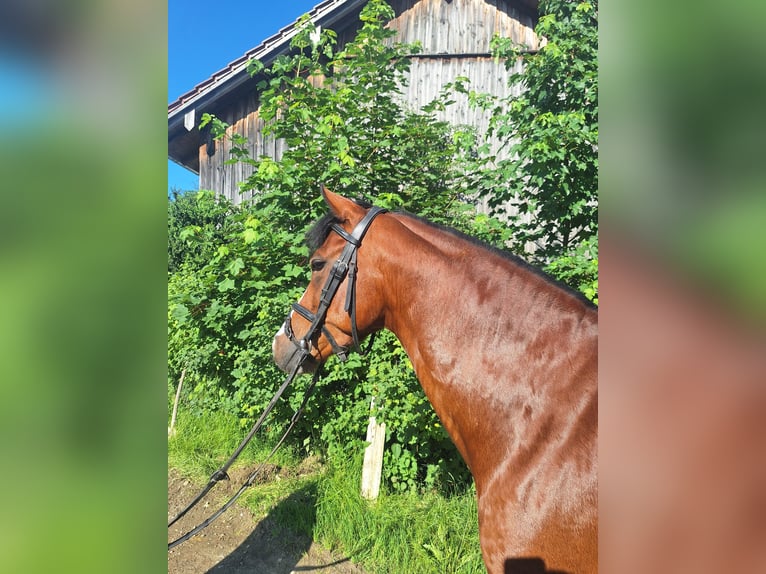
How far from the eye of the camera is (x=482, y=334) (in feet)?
5.30

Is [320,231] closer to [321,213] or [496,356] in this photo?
[496,356]

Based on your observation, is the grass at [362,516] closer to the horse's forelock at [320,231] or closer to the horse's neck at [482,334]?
the horse's neck at [482,334]

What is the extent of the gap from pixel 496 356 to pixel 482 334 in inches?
3.7

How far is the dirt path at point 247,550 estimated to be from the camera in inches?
130

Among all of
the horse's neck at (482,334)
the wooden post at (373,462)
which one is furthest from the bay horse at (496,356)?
the wooden post at (373,462)

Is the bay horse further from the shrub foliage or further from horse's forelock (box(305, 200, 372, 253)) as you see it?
the shrub foliage

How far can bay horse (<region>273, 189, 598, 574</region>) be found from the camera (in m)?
1.36

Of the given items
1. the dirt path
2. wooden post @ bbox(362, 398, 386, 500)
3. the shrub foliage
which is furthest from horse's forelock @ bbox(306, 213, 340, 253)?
the dirt path
